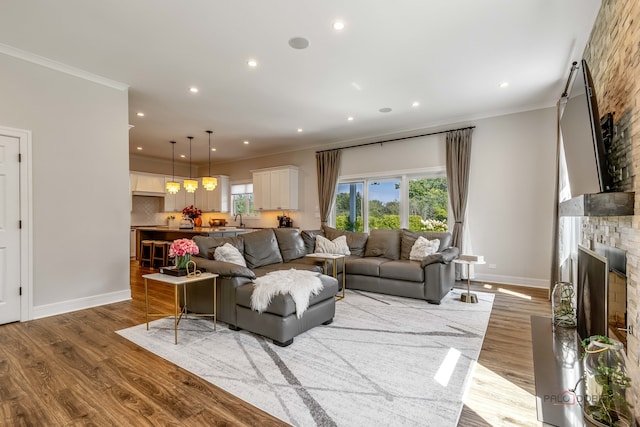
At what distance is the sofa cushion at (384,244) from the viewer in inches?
204

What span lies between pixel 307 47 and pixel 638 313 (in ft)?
10.9

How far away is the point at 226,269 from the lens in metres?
3.20

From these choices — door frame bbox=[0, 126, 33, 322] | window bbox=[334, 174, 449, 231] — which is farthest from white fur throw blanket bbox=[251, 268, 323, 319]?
window bbox=[334, 174, 449, 231]

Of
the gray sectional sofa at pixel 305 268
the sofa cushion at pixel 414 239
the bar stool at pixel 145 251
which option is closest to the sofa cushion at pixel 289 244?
the gray sectional sofa at pixel 305 268

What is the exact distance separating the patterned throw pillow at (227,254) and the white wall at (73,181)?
173cm

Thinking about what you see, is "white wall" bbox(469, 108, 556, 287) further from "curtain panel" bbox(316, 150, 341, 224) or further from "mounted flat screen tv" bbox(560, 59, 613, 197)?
"curtain panel" bbox(316, 150, 341, 224)

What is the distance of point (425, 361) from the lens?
2.59m

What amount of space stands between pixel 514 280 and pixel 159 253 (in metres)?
7.10

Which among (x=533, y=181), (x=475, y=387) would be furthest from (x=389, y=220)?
(x=475, y=387)

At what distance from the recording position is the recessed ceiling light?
3.16 m

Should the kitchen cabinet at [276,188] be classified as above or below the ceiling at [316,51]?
below

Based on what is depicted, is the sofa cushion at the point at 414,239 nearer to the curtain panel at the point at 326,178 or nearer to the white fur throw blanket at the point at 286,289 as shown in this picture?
the white fur throw blanket at the point at 286,289

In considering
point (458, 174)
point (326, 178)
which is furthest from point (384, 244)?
point (326, 178)

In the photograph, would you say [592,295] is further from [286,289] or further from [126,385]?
[126,385]
